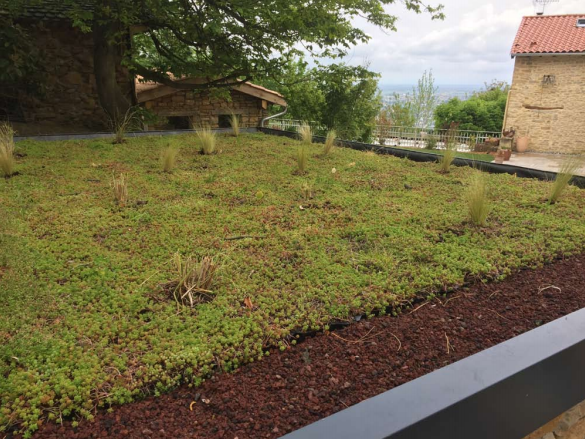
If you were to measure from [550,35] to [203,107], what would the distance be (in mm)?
14294

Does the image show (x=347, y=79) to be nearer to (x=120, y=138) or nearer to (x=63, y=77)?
(x=63, y=77)

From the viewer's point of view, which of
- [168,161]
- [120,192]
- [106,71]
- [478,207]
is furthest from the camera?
[106,71]

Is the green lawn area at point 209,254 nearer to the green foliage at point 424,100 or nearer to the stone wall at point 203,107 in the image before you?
the stone wall at point 203,107

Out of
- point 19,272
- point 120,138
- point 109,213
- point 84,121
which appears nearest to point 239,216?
point 109,213

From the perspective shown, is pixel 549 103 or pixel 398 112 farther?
pixel 398 112

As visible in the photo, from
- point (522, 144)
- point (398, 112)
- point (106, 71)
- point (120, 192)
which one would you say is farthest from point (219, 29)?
point (398, 112)

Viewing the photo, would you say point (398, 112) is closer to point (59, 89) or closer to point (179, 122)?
point (179, 122)

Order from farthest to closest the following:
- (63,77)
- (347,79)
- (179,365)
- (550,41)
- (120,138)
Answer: (550,41), (347,79), (63,77), (120,138), (179,365)

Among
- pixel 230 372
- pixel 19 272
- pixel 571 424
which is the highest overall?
pixel 19 272

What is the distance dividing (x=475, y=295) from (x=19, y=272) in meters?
2.13

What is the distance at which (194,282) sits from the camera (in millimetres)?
1727

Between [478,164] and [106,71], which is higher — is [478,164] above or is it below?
below

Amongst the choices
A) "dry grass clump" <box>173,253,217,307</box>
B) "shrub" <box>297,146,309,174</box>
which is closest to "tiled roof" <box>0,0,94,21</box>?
"shrub" <box>297,146,309,174</box>

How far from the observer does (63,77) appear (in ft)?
30.7
